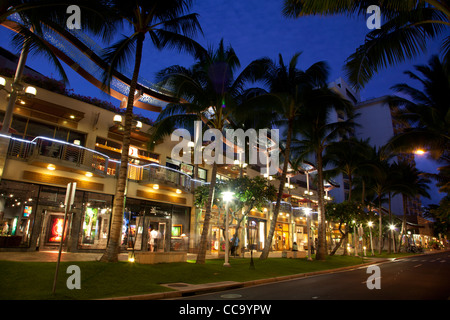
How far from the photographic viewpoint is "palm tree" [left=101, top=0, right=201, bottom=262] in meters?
13.2

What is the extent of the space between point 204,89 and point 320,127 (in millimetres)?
12214

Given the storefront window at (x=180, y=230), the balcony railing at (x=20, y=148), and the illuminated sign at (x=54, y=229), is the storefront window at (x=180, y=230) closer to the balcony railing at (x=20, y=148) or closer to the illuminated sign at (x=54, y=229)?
the illuminated sign at (x=54, y=229)

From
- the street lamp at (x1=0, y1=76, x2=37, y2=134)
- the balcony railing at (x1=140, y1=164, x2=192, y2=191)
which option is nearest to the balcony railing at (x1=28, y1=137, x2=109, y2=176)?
the street lamp at (x1=0, y1=76, x2=37, y2=134)

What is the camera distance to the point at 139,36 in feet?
46.3

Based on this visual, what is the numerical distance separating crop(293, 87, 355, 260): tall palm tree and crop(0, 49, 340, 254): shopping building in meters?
6.57

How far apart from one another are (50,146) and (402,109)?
21.0 metres

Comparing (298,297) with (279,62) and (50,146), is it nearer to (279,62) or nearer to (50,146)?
(50,146)

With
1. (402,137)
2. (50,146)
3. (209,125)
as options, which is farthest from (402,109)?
(50,146)

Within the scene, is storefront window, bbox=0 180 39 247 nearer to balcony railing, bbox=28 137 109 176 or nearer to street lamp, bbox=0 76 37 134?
balcony railing, bbox=28 137 109 176

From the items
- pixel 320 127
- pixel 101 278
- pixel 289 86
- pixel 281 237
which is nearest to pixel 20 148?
pixel 101 278

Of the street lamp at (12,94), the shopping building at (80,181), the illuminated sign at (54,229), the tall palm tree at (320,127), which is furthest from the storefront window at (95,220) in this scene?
the tall palm tree at (320,127)

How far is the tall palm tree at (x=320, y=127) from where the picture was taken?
22.0m
